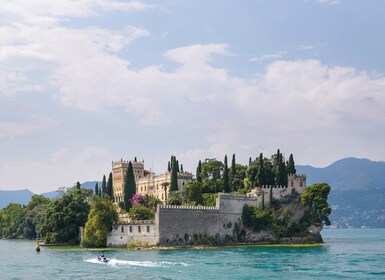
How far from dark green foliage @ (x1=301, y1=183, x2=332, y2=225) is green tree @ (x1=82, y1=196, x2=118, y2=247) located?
88.6 feet

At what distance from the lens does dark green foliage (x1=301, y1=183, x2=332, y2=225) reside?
90.0 metres

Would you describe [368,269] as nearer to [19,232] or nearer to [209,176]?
[209,176]

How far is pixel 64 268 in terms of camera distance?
185 ft

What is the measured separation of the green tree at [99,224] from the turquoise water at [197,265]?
488cm

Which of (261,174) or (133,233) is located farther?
(261,174)

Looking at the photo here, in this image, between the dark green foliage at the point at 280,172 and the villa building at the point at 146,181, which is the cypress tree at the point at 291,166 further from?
the villa building at the point at 146,181

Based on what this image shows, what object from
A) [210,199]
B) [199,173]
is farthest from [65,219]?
[199,173]

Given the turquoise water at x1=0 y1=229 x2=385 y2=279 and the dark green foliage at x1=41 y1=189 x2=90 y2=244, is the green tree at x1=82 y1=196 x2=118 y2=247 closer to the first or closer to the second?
the turquoise water at x1=0 y1=229 x2=385 y2=279

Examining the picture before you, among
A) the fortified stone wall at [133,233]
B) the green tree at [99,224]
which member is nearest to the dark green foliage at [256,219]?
the fortified stone wall at [133,233]

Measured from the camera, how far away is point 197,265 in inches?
2259

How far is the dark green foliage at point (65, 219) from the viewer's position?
3386 inches

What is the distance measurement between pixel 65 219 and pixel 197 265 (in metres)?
32.8

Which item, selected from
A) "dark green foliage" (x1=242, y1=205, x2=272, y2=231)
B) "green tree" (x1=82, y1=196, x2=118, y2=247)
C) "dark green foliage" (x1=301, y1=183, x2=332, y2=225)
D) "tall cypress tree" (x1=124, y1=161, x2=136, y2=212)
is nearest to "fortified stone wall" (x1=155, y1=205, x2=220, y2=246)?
"dark green foliage" (x1=242, y1=205, x2=272, y2=231)

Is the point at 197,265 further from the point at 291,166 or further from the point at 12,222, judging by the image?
the point at 12,222
